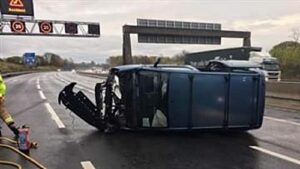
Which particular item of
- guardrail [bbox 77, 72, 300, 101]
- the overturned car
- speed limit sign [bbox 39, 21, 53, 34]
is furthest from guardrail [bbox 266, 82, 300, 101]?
speed limit sign [bbox 39, 21, 53, 34]

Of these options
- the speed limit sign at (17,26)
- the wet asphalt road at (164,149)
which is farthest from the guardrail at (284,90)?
the speed limit sign at (17,26)

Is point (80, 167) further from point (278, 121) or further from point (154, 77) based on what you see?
point (278, 121)

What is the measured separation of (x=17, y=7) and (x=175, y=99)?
98.3 ft

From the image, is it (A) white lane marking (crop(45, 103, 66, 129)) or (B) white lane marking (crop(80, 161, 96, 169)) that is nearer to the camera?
(B) white lane marking (crop(80, 161, 96, 169))

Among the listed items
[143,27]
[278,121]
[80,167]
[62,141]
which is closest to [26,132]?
[62,141]

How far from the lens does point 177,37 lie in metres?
56.4

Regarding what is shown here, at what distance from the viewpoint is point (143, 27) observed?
175ft

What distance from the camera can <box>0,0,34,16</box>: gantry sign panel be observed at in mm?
35250

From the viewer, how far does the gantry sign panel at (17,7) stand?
35.2m

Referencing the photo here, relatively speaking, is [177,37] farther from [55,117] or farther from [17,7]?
[55,117]

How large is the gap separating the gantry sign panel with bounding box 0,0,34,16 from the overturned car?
90.8 feet

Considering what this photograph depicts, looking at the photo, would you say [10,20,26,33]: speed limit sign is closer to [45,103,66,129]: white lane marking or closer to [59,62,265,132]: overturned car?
[45,103,66,129]: white lane marking

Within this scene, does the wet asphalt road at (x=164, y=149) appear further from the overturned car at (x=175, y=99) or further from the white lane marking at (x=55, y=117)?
the overturned car at (x=175, y=99)

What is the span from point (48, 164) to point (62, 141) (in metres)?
2.09
